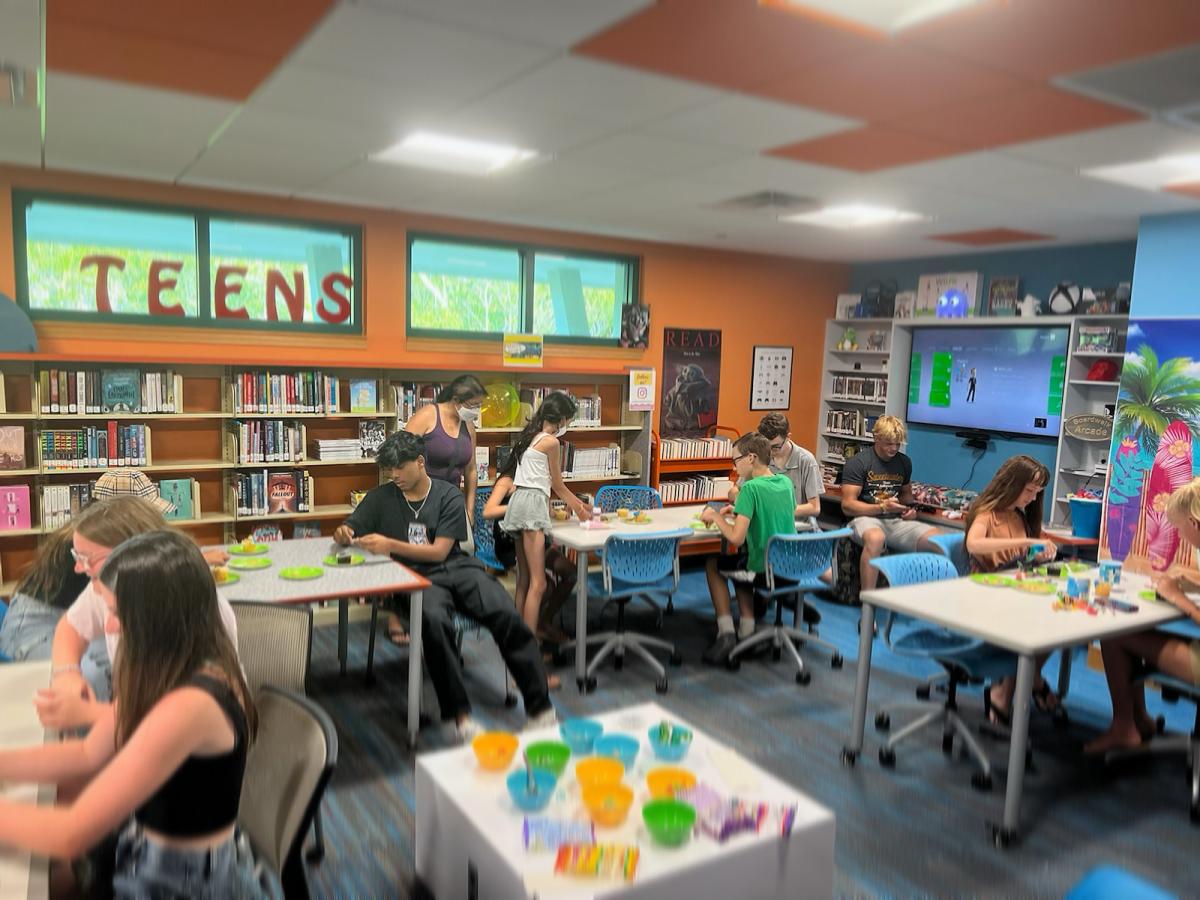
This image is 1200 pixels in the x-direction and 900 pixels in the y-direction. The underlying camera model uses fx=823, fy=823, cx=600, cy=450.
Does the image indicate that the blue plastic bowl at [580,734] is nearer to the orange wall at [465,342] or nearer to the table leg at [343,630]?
the table leg at [343,630]

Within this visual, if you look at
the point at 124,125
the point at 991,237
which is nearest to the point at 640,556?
the point at 124,125

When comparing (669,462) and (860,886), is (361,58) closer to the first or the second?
(860,886)

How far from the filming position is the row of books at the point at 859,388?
7.74m

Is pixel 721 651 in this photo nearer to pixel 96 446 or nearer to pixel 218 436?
pixel 218 436

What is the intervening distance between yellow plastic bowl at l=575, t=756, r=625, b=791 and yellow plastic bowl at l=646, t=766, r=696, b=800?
0.08 m

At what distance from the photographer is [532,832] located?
1.87 m

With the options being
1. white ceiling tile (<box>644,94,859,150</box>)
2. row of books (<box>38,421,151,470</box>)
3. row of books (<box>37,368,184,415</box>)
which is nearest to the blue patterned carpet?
row of books (<box>38,421,151,470</box>)

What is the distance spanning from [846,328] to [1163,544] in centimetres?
424

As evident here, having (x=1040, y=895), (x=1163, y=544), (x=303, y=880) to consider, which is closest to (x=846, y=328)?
(x=1163, y=544)

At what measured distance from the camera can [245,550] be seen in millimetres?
3988

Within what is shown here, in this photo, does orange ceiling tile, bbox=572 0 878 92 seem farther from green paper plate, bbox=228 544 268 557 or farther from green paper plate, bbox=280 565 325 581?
green paper plate, bbox=228 544 268 557

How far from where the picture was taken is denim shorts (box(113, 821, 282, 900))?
172 centimetres

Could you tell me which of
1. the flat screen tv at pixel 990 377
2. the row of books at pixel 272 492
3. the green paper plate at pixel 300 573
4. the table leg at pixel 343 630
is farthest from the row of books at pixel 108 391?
the flat screen tv at pixel 990 377

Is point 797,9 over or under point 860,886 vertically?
over
